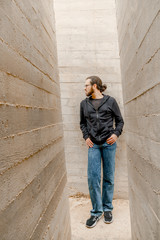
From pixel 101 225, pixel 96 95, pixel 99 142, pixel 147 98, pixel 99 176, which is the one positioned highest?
pixel 96 95

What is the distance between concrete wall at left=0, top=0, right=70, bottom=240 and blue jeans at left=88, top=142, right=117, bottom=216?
117 centimetres

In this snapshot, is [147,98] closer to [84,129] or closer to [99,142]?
[99,142]

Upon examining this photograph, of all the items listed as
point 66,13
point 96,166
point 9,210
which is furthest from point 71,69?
point 9,210

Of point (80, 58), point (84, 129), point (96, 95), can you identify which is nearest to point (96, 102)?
A: point (96, 95)

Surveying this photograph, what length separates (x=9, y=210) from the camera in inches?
32.7

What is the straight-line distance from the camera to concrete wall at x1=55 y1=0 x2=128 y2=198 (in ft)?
11.1

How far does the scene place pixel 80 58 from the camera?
3.41m

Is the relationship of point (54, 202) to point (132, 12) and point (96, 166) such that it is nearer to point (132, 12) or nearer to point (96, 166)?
point (96, 166)

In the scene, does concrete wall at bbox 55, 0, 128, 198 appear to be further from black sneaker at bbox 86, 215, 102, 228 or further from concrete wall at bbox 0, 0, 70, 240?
concrete wall at bbox 0, 0, 70, 240

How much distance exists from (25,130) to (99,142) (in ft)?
5.98

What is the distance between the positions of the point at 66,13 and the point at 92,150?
2.27 m

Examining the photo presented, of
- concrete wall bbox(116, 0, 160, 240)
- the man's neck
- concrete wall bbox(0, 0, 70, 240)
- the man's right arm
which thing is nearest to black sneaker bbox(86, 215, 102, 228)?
the man's right arm

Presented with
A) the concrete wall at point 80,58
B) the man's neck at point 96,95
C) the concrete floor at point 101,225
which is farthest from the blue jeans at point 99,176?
the man's neck at point 96,95

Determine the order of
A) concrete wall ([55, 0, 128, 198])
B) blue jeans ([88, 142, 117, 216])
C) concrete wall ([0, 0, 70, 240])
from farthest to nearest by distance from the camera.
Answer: concrete wall ([55, 0, 128, 198]) → blue jeans ([88, 142, 117, 216]) → concrete wall ([0, 0, 70, 240])
